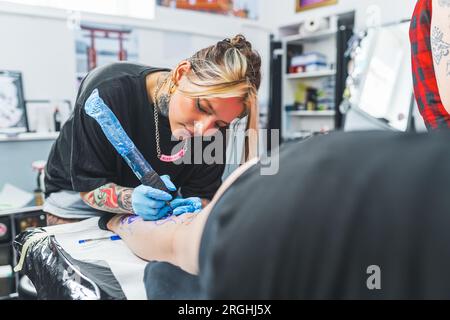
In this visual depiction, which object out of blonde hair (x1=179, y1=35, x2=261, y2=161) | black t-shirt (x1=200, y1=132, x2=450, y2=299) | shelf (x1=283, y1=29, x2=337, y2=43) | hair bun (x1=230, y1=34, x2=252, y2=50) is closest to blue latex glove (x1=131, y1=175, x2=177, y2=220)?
blonde hair (x1=179, y1=35, x2=261, y2=161)

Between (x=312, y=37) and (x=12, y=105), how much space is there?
6.97 ft

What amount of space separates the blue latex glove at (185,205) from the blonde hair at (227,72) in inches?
5.1

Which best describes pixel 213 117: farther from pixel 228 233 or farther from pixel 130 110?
pixel 228 233

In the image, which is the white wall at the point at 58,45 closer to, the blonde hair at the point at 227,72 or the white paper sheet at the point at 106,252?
the blonde hair at the point at 227,72

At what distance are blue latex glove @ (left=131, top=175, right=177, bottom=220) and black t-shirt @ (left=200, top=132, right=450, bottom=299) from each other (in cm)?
38

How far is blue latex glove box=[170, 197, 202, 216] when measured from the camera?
0.68m

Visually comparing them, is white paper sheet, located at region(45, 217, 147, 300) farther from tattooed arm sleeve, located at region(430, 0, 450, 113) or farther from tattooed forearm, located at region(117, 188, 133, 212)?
tattooed arm sleeve, located at region(430, 0, 450, 113)

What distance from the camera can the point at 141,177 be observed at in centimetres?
67

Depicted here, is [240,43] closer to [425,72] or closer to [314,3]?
[425,72]

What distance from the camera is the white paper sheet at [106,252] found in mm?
549

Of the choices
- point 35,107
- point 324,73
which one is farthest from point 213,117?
point 324,73

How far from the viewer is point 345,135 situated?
322 mm

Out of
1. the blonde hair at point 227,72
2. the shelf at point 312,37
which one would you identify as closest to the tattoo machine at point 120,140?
the blonde hair at point 227,72
